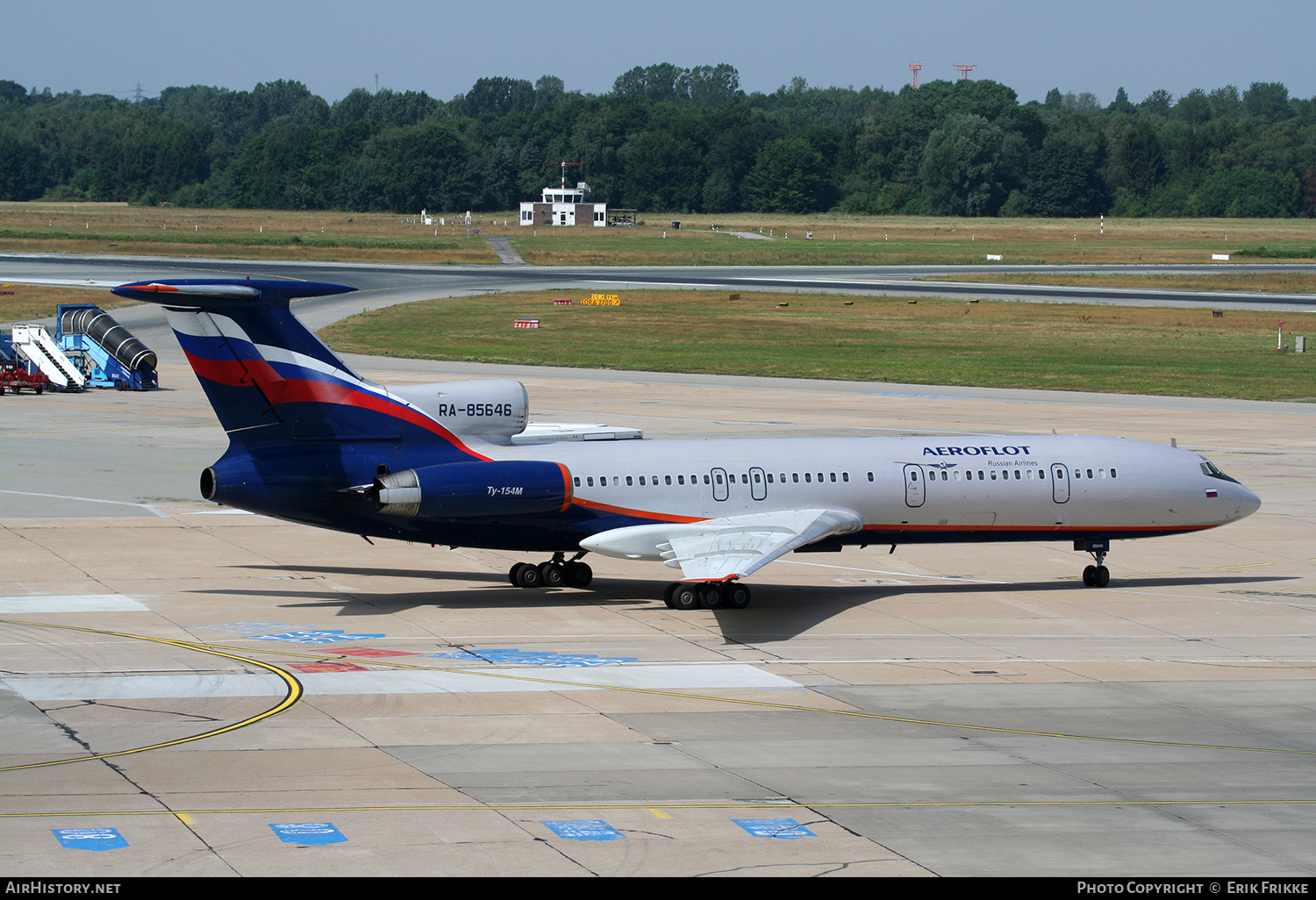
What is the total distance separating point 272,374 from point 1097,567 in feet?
63.6

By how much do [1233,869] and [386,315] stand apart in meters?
85.6

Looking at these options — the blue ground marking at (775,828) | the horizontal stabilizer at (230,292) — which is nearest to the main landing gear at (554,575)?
the horizontal stabilizer at (230,292)

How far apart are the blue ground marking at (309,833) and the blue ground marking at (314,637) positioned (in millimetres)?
10403

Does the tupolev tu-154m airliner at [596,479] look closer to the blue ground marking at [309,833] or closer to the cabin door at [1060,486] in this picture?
the cabin door at [1060,486]

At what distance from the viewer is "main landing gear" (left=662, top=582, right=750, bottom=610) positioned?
30.5m

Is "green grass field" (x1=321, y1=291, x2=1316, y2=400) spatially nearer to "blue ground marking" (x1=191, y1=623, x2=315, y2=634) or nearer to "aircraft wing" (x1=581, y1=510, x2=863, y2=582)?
"aircraft wing" (x1=581, y1=510, x2=863, y2=582)

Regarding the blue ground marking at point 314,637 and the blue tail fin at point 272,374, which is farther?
the blue tail fin at point 272,374

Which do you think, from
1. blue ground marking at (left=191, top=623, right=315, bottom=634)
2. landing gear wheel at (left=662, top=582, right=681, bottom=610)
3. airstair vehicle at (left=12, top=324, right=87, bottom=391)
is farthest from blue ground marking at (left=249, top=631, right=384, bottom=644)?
airstair vehicle at (left=12, top=324, right=87, bottom=391)

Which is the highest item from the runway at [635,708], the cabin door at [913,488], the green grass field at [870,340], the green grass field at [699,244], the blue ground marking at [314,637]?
the green grass field at [699,244]

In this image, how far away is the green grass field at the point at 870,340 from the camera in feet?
241

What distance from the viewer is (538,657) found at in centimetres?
2594

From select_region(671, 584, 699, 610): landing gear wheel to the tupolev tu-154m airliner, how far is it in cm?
5

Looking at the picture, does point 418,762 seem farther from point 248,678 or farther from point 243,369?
point 243,369
